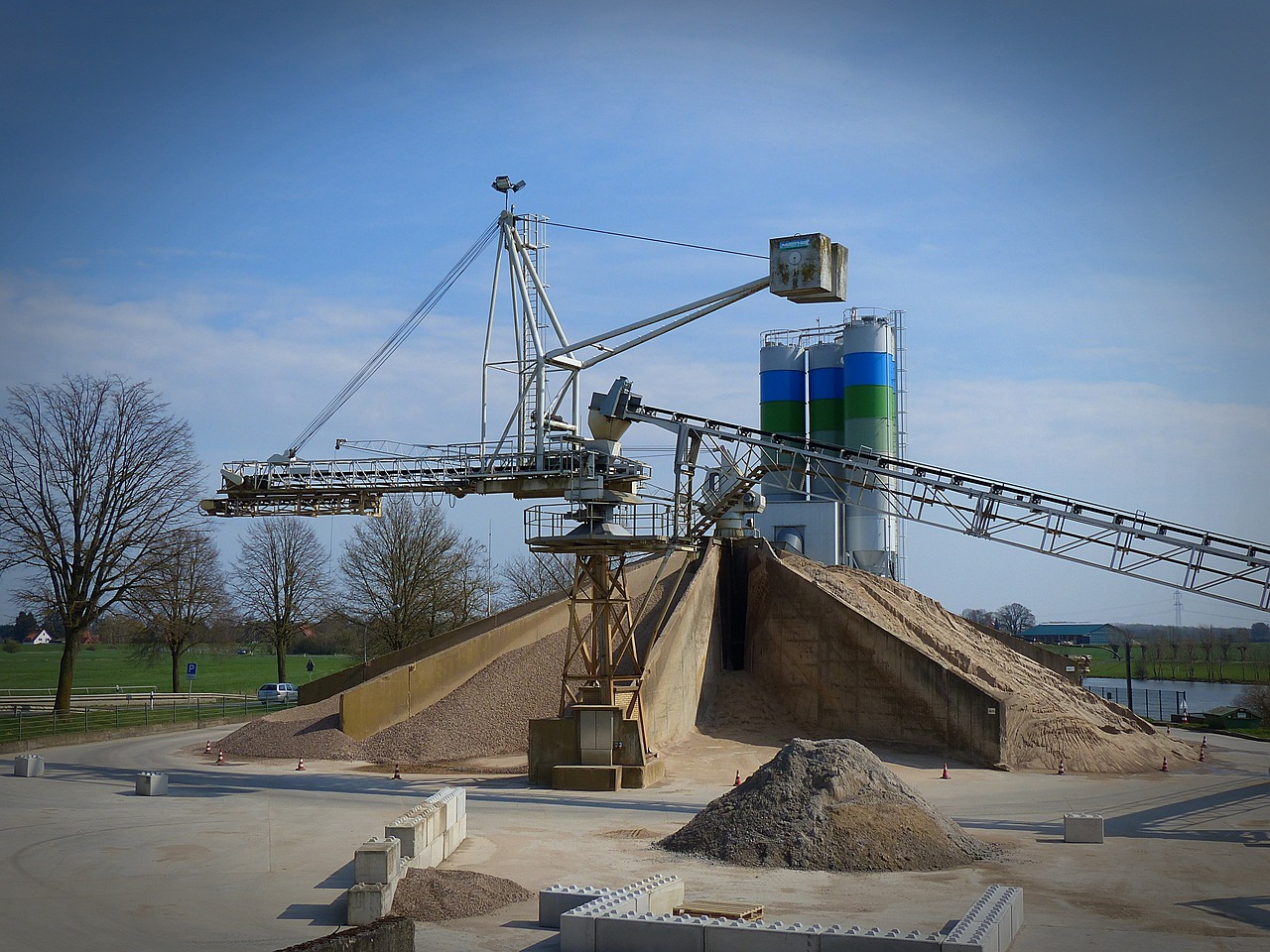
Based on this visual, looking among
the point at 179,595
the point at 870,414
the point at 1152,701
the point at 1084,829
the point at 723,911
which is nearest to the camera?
the point at 723,911

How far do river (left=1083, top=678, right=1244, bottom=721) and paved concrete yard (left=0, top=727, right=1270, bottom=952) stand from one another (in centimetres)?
3721

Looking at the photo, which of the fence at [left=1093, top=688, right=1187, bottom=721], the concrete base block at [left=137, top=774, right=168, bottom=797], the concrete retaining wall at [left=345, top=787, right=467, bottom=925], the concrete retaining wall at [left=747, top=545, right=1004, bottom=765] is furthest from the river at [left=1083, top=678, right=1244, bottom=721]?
the concrete retaining wall at [left=345, top=787, right=467, bottom=925]

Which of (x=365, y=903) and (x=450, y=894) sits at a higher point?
(x=365, y=903)

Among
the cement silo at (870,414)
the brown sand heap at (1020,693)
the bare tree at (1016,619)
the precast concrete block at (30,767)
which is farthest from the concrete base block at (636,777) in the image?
the bare tree at (1016,619)

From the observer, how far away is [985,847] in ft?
61.2

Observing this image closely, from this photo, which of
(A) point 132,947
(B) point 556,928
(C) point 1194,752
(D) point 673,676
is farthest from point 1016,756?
(A) point 132,947

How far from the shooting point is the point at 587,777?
26.5 m

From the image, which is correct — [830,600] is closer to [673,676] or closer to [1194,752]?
[673,676]

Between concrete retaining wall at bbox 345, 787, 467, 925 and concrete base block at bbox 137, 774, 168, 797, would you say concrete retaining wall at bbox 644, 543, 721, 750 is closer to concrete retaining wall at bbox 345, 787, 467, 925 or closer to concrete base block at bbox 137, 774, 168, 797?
concrete retaining wall at bbox 345, 787, 467, 925

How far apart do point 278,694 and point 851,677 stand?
27672 millimetres

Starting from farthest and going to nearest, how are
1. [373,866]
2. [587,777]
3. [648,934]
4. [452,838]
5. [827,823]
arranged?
1. [587,777]
2. [452,838]
3. [827,823]
4. [373,866]
5. [648,934]

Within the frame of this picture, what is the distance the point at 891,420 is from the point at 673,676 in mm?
31250

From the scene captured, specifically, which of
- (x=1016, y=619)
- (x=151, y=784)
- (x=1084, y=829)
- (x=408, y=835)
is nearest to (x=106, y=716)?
(x=151, y=784)

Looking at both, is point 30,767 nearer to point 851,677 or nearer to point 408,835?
point 408,835
